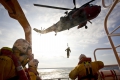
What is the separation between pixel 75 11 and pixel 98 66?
10128mm

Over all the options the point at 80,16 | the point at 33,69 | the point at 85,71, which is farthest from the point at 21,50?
the point at 80,16

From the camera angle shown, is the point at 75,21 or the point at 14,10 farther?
the point at 75,21

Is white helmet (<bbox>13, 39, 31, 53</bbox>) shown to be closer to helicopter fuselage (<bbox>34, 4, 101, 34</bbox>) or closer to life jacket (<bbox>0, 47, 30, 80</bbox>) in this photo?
life jacket (<bbox>0, 47, 30, 80</bbox>)

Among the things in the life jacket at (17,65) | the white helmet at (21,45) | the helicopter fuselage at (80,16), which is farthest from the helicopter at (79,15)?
the life jacket at (17,65)

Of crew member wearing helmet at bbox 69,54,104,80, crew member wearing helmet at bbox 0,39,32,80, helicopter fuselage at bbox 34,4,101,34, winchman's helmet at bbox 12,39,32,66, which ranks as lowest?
crew member wearing helmet at bbox 69,54,104,80

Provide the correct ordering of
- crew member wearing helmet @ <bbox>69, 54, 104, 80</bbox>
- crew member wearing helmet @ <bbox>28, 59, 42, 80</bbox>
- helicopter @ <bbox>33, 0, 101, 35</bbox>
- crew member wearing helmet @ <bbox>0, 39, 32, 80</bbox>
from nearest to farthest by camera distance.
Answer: crew member wearing helmet @ <bbox>0, 39, 32, 80</bbox> < crew member wearing helmet @ <bbox>28, 59, 42, 80</bbox> < crew member wearing helmet @ <bbox>69, 54, 104, 80</bbox> < helicopter @ <bbox>33, 0, 101, 35</bbox>

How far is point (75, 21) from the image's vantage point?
39.2ft

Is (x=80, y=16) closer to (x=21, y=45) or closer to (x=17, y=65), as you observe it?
(x=21, y=45)

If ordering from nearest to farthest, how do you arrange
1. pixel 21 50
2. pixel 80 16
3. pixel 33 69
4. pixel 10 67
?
pixel 10 67 < pixel 21 50 < pixel 33 69 < pixel 80 16

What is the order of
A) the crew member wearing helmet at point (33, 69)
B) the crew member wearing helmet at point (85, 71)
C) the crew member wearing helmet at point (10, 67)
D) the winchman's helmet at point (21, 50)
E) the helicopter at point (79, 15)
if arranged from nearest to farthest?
the crew member wearing helmet at point (10, 67) → the winchman's helmet at point (21, 50) → the crew member wearing helmet at point (33, 69) → the crew member wearing helmet at point (85, 71) → the helicopter at point (79, 15)

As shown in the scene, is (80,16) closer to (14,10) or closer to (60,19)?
(60,19)

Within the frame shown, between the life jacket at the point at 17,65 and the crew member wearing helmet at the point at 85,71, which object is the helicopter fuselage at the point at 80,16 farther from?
the life jacket at the point at 17,65

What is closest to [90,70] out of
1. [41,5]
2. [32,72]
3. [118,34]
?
[118,34]

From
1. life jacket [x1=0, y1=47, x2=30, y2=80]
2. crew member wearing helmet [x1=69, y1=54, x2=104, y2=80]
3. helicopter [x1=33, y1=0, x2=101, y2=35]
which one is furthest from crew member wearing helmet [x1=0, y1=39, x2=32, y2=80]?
helicopter [x1=33, y1=0, x2=101, y2=35]
